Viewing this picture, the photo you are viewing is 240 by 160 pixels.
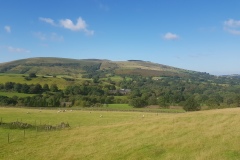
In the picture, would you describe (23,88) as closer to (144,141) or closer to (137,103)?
(137,103)

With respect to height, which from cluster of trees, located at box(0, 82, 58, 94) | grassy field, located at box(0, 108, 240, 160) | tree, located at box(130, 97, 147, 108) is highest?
grassy field, located at box(0, 108, 240, 160)

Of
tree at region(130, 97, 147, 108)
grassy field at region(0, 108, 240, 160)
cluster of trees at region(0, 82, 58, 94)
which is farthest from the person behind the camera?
cluster of trees at region(0, 82, 58, 94)

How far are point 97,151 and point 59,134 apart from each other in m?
13.7

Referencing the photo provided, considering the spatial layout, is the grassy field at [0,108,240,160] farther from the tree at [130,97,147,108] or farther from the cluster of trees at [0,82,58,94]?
the cluster of trees at [0,82,58,94]

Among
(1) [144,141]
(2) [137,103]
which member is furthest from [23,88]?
(1) [144,141]

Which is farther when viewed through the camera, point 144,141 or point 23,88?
point 23,88

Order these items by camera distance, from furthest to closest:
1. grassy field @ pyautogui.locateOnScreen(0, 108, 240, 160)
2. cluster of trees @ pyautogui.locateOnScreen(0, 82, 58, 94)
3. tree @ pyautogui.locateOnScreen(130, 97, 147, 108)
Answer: cluster of trees @ pyautogui.locateOnScreen(0, 82, 58, 94)
tree @ pyautogui.locateOnScreen(130, 97, 147, 108)
grassy field @ pyautogui.locateOnScreen(0, 108, 240, 160)

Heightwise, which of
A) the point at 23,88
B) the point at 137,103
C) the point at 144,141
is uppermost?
the point at 144,141

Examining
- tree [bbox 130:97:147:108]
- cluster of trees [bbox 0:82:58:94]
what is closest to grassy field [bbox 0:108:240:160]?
tree [bbox 130:97:147:108]

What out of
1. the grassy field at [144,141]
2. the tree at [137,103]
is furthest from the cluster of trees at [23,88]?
the grassy field at [144,141]

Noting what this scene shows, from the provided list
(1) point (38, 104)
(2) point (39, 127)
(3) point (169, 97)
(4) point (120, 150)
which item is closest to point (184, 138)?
(4) point (120, 150)

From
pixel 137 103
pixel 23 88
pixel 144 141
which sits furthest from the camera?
pixel 23 88

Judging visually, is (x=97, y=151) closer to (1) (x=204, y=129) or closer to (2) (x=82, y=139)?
(2) (x=82, y=139)

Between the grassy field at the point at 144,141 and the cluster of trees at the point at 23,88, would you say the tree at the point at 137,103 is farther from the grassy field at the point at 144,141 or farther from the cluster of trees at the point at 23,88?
the grassy field at the point at 144,141
